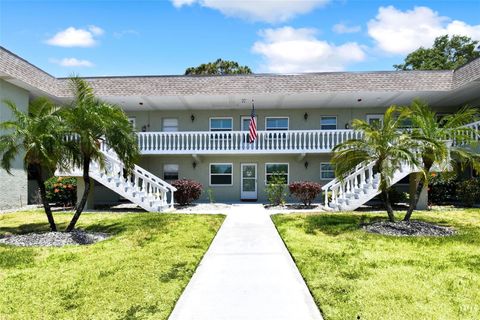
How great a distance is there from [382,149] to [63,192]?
14718 millimetres

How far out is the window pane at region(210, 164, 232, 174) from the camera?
20781mm

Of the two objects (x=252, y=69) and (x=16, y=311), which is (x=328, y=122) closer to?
(x=16, y=311)

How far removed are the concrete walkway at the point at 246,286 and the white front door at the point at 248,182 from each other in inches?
452

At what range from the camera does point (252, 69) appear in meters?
41.1

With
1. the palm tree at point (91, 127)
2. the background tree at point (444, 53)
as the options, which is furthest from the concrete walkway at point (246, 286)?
the background tree at point (444, 53)

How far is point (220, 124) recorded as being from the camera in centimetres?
2133

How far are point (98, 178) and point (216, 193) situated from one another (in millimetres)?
7308

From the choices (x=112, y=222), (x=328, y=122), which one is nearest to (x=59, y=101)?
(x=112, y=222)

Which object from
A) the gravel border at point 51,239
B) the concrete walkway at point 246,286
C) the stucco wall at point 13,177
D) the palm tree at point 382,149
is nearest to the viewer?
the concrete walkway at point 246,286

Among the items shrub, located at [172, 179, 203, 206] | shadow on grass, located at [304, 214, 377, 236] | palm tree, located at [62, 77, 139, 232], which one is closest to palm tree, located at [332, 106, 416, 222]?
shadow on grass, located at [304, 214, 377, 236]

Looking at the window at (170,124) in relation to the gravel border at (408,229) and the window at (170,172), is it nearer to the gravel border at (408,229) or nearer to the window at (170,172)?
the window at (170,172)

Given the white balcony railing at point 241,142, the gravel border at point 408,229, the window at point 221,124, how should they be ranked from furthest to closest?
the window at point 221,124 → the white balcony railing at point 241,142 → the gravel border at point 408,229

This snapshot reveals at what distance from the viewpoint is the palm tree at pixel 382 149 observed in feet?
33.6

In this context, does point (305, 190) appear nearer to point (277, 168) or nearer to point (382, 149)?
point (277, 168)
